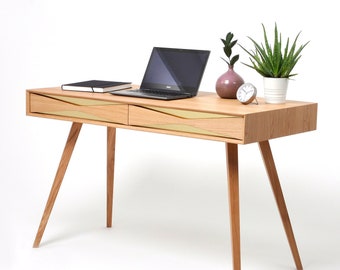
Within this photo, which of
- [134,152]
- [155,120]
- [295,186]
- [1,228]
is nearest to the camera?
[155,120]

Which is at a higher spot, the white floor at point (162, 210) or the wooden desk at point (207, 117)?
the wooden desk at point (207, 117)

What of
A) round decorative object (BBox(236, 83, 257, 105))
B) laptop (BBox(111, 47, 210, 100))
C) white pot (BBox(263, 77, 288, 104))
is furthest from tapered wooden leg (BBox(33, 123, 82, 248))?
white pot (BBox(263, 77, 288, 104))

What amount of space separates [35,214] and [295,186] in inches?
64.4

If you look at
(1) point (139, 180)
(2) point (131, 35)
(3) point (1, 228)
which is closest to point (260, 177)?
(1) point (139, 180)

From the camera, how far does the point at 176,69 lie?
14.4 ft

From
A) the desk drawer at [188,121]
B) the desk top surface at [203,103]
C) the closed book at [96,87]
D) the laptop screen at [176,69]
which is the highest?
the laptop screen at [176,69]

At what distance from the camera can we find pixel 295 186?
17.9ft

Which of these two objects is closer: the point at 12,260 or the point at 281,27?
the point at 12,260

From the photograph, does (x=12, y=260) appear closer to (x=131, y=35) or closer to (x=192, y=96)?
(x=192, y=96)

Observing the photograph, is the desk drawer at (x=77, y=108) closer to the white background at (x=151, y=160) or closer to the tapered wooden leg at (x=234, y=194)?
the tapered wooden leg at (x=234, y=194)

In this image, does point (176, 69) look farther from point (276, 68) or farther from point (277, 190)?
point (277, 190)

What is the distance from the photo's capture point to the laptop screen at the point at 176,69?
4.30 m

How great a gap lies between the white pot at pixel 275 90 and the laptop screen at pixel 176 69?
1.23 feet

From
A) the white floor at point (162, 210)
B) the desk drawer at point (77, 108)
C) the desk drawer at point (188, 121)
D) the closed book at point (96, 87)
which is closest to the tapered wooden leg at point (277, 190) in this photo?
the white floor at point (162, 210)
